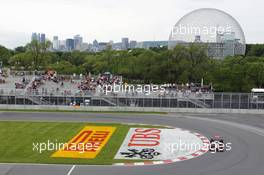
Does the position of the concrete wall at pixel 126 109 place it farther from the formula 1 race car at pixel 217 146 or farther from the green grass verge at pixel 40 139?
the formula 1 race car at pixel 217 146

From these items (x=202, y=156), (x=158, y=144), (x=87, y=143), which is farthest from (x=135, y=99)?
(x=202, y=156)


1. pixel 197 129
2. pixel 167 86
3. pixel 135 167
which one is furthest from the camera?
pixel 167 86

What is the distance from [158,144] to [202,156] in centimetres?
562

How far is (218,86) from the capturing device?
72.9m

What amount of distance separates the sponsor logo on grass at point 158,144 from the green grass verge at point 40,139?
36.4 inches

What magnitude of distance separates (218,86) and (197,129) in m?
29.4

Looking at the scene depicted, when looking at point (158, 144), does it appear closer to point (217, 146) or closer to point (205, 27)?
point (217, 146)

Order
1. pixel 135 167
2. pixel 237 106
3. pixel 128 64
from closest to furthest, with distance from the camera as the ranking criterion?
1. pixel 135 167
2. pixel 237 106
3. pixel 128 64

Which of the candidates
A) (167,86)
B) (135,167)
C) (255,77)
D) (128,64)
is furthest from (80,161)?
(128,64)

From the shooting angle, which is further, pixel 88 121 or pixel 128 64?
pixel 128 64

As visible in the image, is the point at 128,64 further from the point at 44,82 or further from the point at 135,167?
the point at 135,167

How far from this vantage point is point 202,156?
31.7 metres

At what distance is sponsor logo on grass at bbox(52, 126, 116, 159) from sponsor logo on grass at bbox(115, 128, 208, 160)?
6.16 feet

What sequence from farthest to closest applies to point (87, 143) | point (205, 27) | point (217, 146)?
point (205, 27) < point (87, 143) < point (217, 146)
